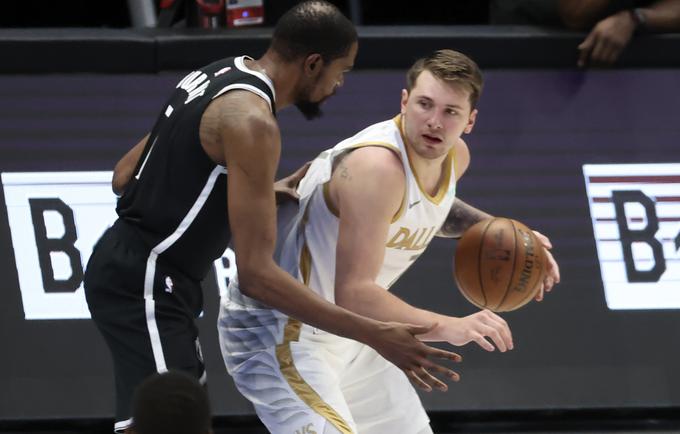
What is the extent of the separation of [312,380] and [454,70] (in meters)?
1.14

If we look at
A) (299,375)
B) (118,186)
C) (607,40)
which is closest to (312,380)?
(299,375)

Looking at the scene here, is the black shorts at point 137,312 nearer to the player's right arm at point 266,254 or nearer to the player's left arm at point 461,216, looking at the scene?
the player's right arm at point 266,254

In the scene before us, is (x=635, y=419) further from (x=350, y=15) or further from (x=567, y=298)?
(x=350, y=15)

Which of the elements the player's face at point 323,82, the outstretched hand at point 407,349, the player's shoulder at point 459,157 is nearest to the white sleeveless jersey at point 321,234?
the player's shoulder at point 459,157

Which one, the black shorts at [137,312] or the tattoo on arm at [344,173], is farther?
the tattoo on arm at [344,173]

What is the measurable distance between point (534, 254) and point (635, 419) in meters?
1.68

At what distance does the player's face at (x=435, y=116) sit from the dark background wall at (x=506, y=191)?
4.65ft

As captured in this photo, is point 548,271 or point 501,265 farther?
point 548,271

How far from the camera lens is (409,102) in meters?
4.70

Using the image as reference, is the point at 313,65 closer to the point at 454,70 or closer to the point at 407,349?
the point at 454,70

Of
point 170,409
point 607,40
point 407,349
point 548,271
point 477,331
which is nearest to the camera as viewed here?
point 170,409

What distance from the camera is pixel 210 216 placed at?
4266mm

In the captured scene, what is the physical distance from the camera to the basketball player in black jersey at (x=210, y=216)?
402 centimetres

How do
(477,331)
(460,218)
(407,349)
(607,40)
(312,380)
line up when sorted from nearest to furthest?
(407,349)
(477,331)
(312,380)
(460,218)
(607,40)
